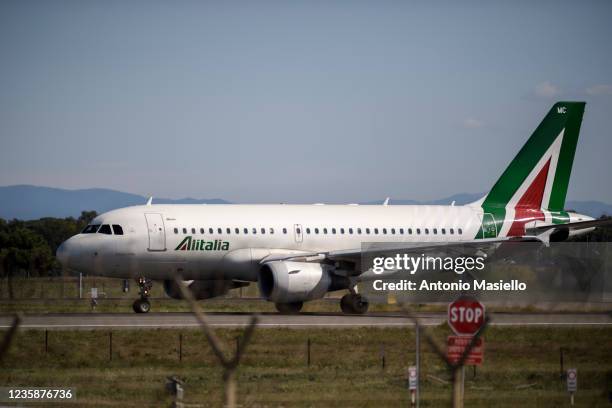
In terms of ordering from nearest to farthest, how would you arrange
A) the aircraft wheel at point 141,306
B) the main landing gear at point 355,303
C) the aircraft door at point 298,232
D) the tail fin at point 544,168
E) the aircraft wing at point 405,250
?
1. the aircraft wheel at point 141,306
2. the aircraft wing at point 405,250
3. the main landing gear at point 355,303
4. the aircraft door at point 298,232
5. the tail fin at point 544,168

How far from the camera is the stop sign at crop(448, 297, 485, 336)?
20.0 meters

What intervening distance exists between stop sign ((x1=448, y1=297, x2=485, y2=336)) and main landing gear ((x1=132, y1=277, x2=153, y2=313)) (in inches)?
1079

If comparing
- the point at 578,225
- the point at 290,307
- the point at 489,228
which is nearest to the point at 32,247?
the point at 290,307

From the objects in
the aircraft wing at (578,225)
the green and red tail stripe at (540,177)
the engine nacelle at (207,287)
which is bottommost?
the engine nacelle at (207,287)

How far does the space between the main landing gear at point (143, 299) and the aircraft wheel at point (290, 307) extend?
16.6ft

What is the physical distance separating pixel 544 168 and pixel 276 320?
17.7 m

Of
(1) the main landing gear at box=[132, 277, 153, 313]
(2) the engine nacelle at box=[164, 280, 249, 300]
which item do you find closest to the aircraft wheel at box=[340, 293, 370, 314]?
(2) the engine nacelle at box=[164, 280, 249, 300]

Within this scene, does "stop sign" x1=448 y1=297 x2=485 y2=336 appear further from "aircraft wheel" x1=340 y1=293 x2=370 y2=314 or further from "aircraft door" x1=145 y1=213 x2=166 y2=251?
"aircraft door" x1=145 y1=213 x2=166 y2=251

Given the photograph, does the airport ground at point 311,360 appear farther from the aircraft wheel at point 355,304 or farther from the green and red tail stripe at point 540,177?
the green and red tail stripe at point 540,177

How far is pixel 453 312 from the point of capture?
20281 millimetres

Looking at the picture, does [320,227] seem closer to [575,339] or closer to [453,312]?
[575,339]

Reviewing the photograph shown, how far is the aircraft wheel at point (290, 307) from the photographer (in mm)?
46875

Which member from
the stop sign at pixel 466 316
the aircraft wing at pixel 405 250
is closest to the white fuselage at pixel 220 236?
the aircraft wing at pixel 405 250

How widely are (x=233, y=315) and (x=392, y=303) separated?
7227mm
